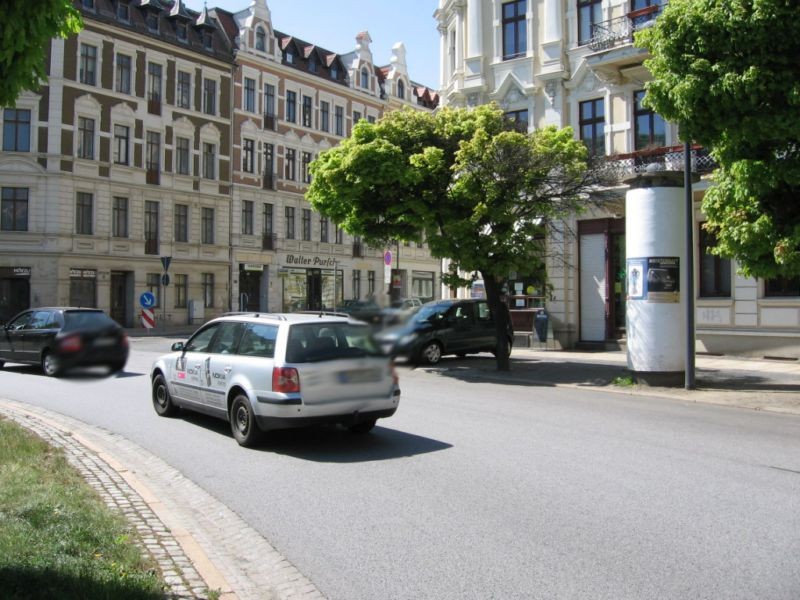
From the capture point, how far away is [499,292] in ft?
62.0

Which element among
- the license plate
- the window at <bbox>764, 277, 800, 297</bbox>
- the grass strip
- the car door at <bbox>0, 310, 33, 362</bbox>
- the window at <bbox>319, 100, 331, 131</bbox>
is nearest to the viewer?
the license plate

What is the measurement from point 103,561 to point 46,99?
30798 millimetres

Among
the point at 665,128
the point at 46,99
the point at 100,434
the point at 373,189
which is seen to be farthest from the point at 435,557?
the point at 46,99

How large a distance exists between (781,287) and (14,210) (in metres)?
31.9

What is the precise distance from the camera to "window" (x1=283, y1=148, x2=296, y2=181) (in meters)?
40.6

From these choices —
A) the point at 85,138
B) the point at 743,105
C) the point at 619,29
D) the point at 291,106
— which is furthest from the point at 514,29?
the point at 291,106

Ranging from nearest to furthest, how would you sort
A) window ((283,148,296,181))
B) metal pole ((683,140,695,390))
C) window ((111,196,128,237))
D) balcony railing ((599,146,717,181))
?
metal pole ((683,140,695,390)) < balcony railing ((599,146,717,181)) < window ((111,196,128,237)) < window ((283,148,296,181))

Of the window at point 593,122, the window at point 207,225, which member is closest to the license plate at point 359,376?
the window at point 593,122

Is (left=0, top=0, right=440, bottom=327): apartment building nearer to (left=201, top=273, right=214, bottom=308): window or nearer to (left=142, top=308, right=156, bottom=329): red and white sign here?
(left=201, top=273, right=214, bottom=308): window

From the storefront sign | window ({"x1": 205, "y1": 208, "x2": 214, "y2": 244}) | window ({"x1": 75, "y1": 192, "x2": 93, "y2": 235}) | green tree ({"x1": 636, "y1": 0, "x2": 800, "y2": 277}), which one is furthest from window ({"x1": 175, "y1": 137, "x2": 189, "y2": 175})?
the storefront sign

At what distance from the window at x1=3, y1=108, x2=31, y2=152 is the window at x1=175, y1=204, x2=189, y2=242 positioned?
7.23m

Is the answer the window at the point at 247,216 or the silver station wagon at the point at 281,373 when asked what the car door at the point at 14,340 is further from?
the window at the point at 247,216

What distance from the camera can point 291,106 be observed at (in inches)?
1778

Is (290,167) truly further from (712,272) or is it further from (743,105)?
(743,105)
